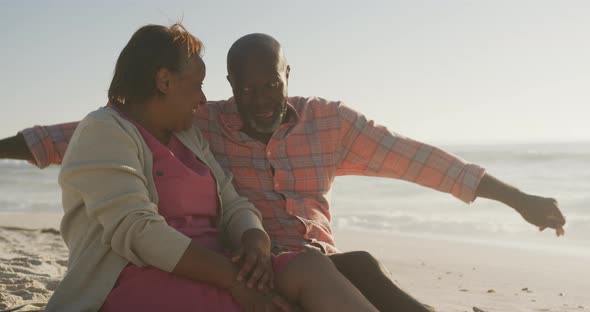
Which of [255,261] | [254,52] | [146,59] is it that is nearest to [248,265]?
[255,261]

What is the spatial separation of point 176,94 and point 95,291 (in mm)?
833

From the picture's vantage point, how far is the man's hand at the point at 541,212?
3240mm

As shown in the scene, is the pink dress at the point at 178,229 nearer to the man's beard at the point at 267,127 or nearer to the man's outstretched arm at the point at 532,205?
the man's beard at the point at 267,127

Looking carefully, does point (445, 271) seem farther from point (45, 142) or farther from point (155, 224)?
point (155, 224)

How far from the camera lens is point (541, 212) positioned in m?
3.26

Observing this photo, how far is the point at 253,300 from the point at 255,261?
5.9 inches

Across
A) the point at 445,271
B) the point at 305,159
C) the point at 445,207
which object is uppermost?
the point at 305,159

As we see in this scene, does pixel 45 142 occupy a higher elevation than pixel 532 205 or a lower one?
lower

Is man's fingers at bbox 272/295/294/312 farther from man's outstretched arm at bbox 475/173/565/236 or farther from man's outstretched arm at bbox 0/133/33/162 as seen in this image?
man's outstretched arm at bbox 0/133/33/162

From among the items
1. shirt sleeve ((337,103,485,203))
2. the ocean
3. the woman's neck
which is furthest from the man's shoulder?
the ocean

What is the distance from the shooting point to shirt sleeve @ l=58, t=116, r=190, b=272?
2.61 m

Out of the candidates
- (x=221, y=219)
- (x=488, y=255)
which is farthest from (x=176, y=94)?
(x=488, y=255)

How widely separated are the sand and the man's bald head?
1492mm

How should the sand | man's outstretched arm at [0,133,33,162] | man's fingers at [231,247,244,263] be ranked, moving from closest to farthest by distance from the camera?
man's fingers at [231,247,244,263]
man's outstretched arm at [0,133,33,162]
the sand
